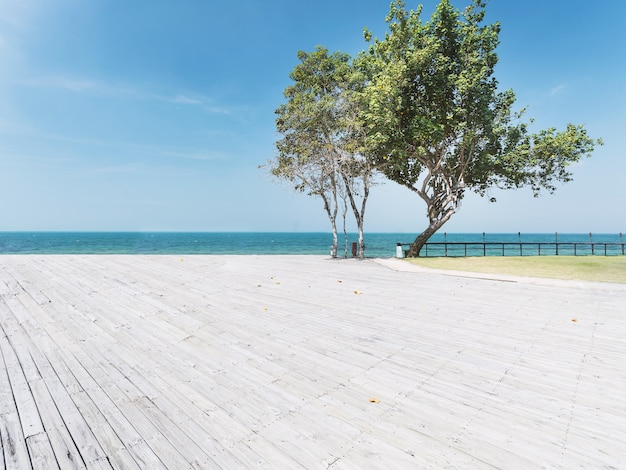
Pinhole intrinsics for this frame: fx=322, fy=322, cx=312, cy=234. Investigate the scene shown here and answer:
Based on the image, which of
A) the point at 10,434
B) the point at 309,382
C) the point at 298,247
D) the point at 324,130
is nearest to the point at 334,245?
the point at 324,130

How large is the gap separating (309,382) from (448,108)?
1736 cm

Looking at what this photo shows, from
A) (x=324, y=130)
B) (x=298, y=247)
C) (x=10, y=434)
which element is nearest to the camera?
(x=10, y=434)

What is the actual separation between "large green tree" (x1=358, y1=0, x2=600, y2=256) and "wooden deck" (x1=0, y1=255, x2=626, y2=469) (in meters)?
11.0

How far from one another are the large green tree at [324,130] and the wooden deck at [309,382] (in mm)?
9389

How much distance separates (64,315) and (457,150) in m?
18.8

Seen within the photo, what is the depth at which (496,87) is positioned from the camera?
17.0 m

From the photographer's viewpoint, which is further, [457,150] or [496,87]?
[457,150]

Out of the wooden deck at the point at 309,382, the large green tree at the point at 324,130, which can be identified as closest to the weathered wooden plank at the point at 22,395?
the wooden deck at the point at 309,382

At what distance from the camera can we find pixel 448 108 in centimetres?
1686

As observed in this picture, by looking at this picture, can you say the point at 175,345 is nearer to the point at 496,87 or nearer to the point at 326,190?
the point at 326,190

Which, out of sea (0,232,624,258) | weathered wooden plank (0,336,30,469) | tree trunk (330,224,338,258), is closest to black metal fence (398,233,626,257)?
sea (0,232,624,258)

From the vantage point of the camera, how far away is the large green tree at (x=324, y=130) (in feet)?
48.0

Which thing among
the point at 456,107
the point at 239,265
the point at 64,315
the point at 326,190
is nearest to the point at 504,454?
the point at 64,315

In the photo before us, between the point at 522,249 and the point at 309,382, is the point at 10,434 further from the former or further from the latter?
the point at 522,249
